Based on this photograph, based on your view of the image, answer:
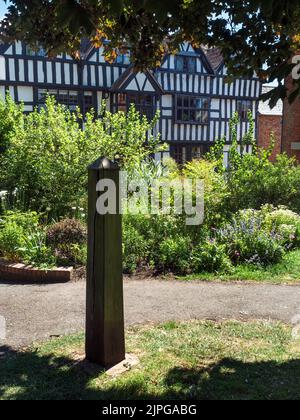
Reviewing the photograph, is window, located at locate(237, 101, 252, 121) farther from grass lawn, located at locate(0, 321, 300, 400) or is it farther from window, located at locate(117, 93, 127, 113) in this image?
grass lawn, located at locate(0, 321, 300, 400)

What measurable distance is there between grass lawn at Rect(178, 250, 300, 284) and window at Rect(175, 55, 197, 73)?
58.0 ft

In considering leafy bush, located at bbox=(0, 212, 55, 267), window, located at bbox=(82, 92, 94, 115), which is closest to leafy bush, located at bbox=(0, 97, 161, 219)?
leafy bush, located at bbox=(0, 212, 55, 267)

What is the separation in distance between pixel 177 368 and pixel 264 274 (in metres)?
3.30

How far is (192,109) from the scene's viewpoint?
23.4 m

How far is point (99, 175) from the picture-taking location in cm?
335

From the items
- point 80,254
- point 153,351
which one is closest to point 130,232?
point 80,254

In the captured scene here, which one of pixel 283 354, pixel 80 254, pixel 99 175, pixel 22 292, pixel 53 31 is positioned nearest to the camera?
pixel 99 175

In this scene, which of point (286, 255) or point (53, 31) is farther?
point (286, 255)

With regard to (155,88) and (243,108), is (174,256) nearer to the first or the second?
(155,88)

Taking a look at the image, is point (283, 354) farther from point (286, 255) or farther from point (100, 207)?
point (286, 255)

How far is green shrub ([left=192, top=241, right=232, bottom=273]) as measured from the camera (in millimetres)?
6555

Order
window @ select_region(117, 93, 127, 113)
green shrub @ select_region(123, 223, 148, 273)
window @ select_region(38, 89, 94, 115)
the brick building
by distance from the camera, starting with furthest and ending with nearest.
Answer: the brick building < window @ select_region(117, 93, 127, 113) < window @ select_region(38, 89, 94, 115) < green shrub @ select_region(123, 223, 148, 273)

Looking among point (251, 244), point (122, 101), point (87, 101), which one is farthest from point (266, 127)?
point (251, 244)

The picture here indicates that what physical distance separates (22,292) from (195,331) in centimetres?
247
